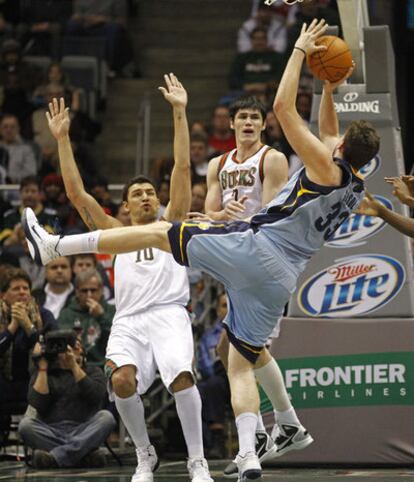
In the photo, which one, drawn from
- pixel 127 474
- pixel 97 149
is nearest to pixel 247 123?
pixel 127 474

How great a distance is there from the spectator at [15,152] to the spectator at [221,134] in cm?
252

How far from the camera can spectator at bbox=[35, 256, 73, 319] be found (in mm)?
13492

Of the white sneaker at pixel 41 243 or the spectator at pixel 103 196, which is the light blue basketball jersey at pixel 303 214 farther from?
the spectator at pixel 103 196

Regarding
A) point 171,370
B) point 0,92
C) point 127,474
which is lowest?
point 127,474

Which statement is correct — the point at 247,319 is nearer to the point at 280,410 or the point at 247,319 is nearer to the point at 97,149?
the point at 280,410

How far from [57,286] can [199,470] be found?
4.86 metres

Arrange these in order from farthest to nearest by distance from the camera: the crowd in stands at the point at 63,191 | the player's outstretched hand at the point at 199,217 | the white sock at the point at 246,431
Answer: the crowd in stands at the point at 63,191 → the player's outstretched hand at the point at 199,217 → the white sock at the point at 246,431

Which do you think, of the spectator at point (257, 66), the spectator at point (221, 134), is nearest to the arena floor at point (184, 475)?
the spectator at point (221, 134)

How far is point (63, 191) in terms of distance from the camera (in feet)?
51.4

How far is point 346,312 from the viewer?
1102 centimetres

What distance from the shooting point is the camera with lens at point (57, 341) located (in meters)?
11.4

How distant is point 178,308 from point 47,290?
4.18 m

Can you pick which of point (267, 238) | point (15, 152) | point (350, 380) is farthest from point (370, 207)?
point (15, 152)

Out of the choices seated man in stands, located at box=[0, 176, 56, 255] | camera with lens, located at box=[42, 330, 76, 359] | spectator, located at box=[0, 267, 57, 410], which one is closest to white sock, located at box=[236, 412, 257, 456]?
camera with lens, located at box=[42, 330, 76, 359]
